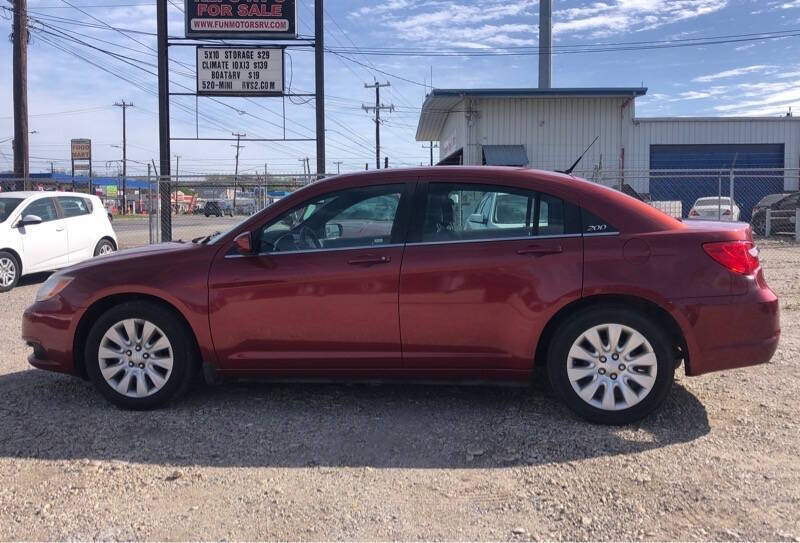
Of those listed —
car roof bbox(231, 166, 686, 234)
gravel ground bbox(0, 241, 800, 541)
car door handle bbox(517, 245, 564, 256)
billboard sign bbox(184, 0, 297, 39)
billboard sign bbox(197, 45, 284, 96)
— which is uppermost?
billboard sign bbox(184, 0, 297, 39)

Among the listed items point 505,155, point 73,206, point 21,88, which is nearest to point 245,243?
point 73,206

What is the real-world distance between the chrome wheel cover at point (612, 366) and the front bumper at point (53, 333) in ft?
10.9

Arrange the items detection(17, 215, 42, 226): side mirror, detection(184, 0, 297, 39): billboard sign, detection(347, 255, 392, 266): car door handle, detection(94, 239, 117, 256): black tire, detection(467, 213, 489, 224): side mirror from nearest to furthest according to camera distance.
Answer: detection(347, 255, 392, 266): car door handle
detection(467, 213, 489, 224): side mirror
detection(17, 215, 42, 226): side mirror
detection(94, 239, 117, 256): black tire
detection(184, 0, 297, 39): billboard sign

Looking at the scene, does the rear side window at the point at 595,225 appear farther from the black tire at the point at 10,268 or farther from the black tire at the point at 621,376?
the black tire at the point at 10,268

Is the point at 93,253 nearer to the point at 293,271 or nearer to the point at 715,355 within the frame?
the point at 293,271

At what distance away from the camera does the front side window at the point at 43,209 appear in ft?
36.8

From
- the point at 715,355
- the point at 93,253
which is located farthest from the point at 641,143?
the point at 715,355

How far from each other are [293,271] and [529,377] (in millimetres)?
1673

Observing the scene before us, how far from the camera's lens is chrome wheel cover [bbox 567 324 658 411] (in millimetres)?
4309

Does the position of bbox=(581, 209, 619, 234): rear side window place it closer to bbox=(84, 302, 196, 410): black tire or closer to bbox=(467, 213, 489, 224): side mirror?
bbox=(467, 213, 489, 224): side mirror

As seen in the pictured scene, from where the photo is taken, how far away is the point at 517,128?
2438 cm

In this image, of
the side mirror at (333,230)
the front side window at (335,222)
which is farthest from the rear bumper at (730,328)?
the side mirror at (333,230)

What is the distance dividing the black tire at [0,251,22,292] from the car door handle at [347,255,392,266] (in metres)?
8.36

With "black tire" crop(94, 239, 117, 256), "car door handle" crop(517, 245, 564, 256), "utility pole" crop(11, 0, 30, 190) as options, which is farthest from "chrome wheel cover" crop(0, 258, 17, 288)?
"utility pole" crop(11, 0, 30, 190)
